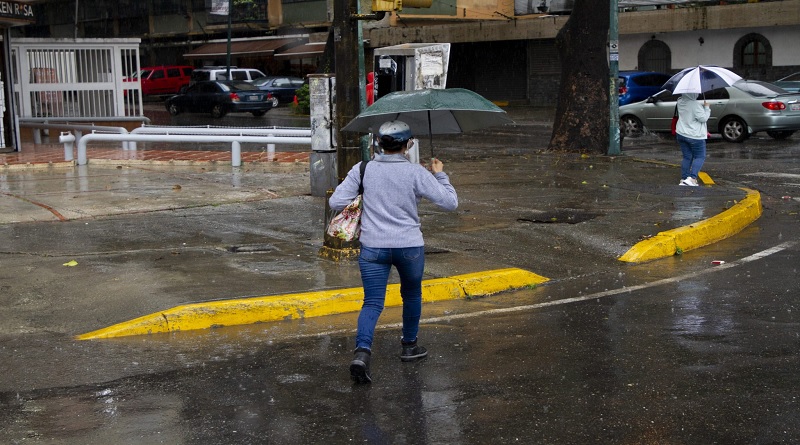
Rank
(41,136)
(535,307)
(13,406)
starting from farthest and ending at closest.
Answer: (41,136), (535,307), (13,406)

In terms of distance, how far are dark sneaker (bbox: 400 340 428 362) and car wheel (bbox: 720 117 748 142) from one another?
17.1m

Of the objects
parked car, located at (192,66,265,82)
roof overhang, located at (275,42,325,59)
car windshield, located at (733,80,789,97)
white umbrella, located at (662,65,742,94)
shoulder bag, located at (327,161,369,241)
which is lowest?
shoulder bag, located at (327,161,369,241)

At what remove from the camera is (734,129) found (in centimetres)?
2195

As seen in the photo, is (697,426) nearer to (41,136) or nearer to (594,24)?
(594,24)

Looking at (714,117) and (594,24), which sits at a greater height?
(594,24)

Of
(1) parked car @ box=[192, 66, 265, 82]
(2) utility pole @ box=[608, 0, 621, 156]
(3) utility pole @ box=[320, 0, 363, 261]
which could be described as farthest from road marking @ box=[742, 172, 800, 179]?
(1) parked car @ box=[192, 66, 265, 82]

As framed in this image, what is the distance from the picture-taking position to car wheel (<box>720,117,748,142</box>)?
21.8 meters

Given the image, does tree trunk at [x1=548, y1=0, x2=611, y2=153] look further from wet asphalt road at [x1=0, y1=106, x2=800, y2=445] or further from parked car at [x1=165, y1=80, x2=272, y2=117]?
parked car at [x1=165, y1=80, x2=272, y2=117]

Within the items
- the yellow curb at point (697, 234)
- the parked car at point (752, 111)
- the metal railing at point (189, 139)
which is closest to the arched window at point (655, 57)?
the parked car at point (752, 111)

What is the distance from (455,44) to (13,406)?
1610 inches

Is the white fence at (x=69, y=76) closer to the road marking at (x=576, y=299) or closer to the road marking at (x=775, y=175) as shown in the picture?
the road marking at (x=775, y=175)

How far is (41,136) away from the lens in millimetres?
23641

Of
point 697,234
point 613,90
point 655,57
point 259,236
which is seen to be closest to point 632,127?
point 613,90

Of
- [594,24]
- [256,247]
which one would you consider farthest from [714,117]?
[256,247]
